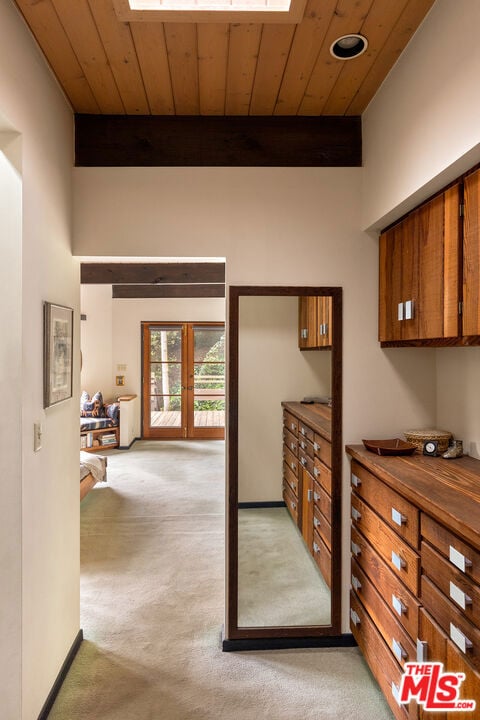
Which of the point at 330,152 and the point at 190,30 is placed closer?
the point at 190,30

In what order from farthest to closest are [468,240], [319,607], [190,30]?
[319,607]
[190,30]
[468,240]

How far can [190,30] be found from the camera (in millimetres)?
A: 1671

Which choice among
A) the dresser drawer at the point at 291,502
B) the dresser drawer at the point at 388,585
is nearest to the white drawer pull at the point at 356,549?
the dresser drawer at the point at 388,585

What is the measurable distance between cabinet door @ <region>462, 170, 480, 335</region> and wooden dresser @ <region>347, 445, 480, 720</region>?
0.58 m

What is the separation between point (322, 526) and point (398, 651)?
2.86 feet

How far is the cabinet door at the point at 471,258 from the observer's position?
147 cm

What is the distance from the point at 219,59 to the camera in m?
1.84

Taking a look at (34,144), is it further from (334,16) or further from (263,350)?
(263,350)

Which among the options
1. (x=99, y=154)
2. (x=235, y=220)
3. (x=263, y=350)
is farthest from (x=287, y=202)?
(x=99, y=154)

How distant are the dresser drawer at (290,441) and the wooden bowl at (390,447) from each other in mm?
477

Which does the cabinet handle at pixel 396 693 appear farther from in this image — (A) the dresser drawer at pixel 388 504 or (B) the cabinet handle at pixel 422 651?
(A) the dresser drawer at pixel 388 504

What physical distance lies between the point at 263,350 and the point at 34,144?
4.51 feet

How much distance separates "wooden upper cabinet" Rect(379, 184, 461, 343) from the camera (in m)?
1.62

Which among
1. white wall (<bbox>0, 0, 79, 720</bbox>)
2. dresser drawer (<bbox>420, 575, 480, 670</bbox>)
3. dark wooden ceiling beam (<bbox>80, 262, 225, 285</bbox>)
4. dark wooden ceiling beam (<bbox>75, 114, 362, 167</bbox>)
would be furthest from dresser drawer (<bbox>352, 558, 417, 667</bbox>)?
dark wooden ceiling beam (<bbox>80, 262, 225, 285</bbox>)
